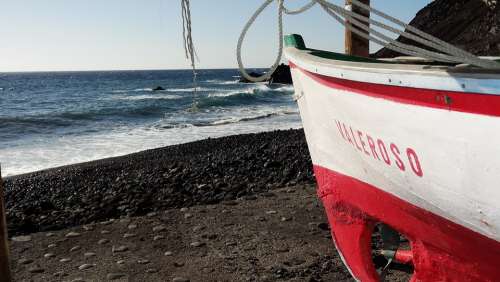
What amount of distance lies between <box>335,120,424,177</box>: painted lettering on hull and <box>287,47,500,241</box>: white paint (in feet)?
0.09

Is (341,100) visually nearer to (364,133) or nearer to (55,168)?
(364,133)

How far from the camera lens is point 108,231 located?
6629mm

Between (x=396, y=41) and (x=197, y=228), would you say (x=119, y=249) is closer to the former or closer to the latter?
(x=197, y=228)

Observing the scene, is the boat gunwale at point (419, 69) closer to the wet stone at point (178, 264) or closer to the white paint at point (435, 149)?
the white paint at point (435, 149)

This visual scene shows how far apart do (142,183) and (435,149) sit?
7.74 m

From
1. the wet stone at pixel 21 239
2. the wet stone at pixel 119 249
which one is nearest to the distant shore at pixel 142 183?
the wet stone at pixel 21 239

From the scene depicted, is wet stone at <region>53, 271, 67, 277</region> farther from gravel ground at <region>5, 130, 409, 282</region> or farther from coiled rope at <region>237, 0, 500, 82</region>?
coiled rope at <region>237, 0, 500, 82</region>

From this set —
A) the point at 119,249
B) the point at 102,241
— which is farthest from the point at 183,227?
the point at 102,241

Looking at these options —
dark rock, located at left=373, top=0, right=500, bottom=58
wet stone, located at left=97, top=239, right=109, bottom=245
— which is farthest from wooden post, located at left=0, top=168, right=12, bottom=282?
dark rock, located at left=373, top=0, right=500, bottom=58

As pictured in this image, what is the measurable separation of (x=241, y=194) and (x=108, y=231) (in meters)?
2.25

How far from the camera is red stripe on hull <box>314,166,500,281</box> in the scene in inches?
117

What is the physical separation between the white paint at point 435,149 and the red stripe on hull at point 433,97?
3 cm

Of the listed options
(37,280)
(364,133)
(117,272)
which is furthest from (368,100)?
(37,280)

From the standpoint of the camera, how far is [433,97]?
2.74 m
